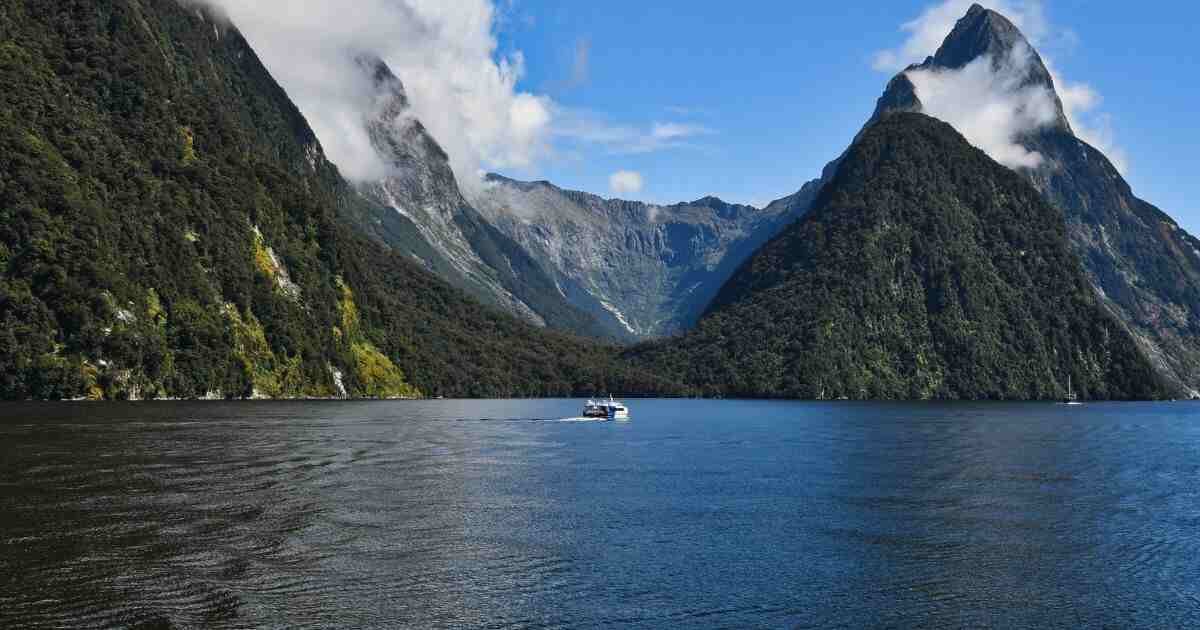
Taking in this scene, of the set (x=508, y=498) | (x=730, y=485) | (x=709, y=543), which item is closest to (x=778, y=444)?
(x=730, y=485)

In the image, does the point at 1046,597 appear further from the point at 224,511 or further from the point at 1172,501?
the point at 224,511

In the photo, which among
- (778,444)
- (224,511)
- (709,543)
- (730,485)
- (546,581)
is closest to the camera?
(546,581)

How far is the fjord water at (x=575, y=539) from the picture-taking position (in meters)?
46.6

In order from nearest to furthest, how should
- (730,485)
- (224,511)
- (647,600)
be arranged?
(647,600)
(224,511)
(730,485)

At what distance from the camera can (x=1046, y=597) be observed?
168 ft

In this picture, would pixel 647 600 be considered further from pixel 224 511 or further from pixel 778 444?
pixel 778 444

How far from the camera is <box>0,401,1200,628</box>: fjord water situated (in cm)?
4656

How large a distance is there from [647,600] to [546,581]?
640 cm

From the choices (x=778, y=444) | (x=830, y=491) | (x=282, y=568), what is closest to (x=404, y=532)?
(x=282, y=568)

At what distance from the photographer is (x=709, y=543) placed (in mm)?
63562

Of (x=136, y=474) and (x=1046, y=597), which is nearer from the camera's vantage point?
(x=1046, y=597)

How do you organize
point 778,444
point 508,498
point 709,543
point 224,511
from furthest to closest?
point 778,444, point 508,498, point 224,511, point 709,543

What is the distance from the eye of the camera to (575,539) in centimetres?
6462

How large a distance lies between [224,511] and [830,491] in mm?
50886
